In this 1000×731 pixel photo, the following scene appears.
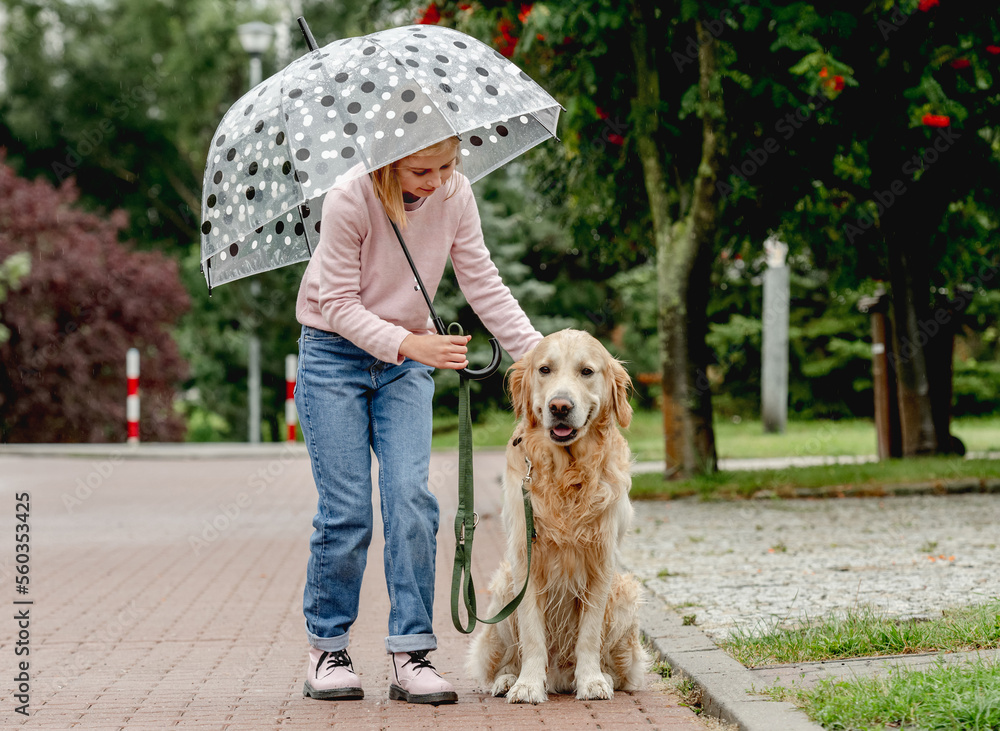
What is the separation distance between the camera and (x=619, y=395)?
4043 mm

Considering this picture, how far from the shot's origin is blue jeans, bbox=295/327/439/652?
396cm

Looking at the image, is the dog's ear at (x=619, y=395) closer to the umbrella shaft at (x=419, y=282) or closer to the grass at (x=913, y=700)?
the umbrella shaft at (x=419, y=282)

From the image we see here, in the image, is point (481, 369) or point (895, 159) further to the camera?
point (895, 159)

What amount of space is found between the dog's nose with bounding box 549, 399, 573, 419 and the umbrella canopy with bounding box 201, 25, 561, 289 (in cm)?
92

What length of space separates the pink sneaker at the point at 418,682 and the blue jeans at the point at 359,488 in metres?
0.06

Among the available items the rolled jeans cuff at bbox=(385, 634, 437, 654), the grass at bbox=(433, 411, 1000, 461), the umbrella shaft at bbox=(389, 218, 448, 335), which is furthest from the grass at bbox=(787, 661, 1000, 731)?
the grass at bbox=(433, 411, 1000, 461)

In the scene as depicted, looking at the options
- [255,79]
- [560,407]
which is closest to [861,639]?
[560,407]

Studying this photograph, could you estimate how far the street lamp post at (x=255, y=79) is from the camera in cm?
1920

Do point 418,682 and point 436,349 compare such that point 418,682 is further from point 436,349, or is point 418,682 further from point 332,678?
point 436,349

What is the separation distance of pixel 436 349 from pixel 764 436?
61.9ft

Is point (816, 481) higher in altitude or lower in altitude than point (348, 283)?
lower

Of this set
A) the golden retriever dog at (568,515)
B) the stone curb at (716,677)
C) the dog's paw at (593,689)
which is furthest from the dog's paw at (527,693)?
the stone curb at (716,677)

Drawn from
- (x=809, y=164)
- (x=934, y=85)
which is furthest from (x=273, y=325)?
(x=934, y=85)

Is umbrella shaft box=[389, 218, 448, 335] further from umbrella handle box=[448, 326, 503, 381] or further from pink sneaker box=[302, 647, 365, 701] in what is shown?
pink sneaker box=[302, 647, 365, 701]
